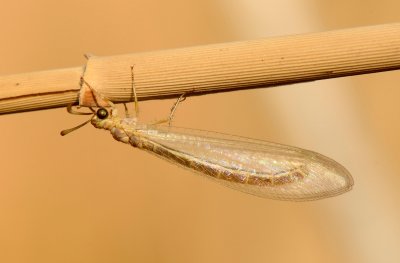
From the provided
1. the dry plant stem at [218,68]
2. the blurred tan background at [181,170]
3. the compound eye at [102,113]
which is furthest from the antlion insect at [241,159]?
the blurred tan background at [181,170]

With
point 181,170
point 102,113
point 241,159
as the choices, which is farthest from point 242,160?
point 181,170

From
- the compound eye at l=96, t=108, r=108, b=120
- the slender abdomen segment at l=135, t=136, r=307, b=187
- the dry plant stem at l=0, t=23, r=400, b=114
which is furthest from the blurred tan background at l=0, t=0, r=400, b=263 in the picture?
the dry plant stem at l=0, t=23, r=400, b=114

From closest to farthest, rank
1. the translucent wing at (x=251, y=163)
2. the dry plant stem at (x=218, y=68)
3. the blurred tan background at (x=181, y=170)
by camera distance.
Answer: the dry plant stem at (x=218, y=68)
the translucent wing at (x=251, y=163)
the blurred tan background at (x=181, y=170)

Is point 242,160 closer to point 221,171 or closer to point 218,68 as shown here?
point 221,171

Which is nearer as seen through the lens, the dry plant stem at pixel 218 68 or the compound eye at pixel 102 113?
the dry plant stem at pixel 218 68

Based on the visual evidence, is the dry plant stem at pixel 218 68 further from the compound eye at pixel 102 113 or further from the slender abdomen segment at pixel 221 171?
the slender abdomen segment at pixel 221 171

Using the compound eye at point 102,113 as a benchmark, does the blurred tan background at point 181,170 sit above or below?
above

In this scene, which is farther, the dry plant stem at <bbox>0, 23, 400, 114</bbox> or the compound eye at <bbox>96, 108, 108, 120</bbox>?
the compound eye at <bbox>96, 108, 108, 120</bbox>

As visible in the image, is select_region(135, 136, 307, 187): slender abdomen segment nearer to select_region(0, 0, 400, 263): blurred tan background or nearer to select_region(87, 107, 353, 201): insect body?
select_region(87, 107, 353, 201): insect body
